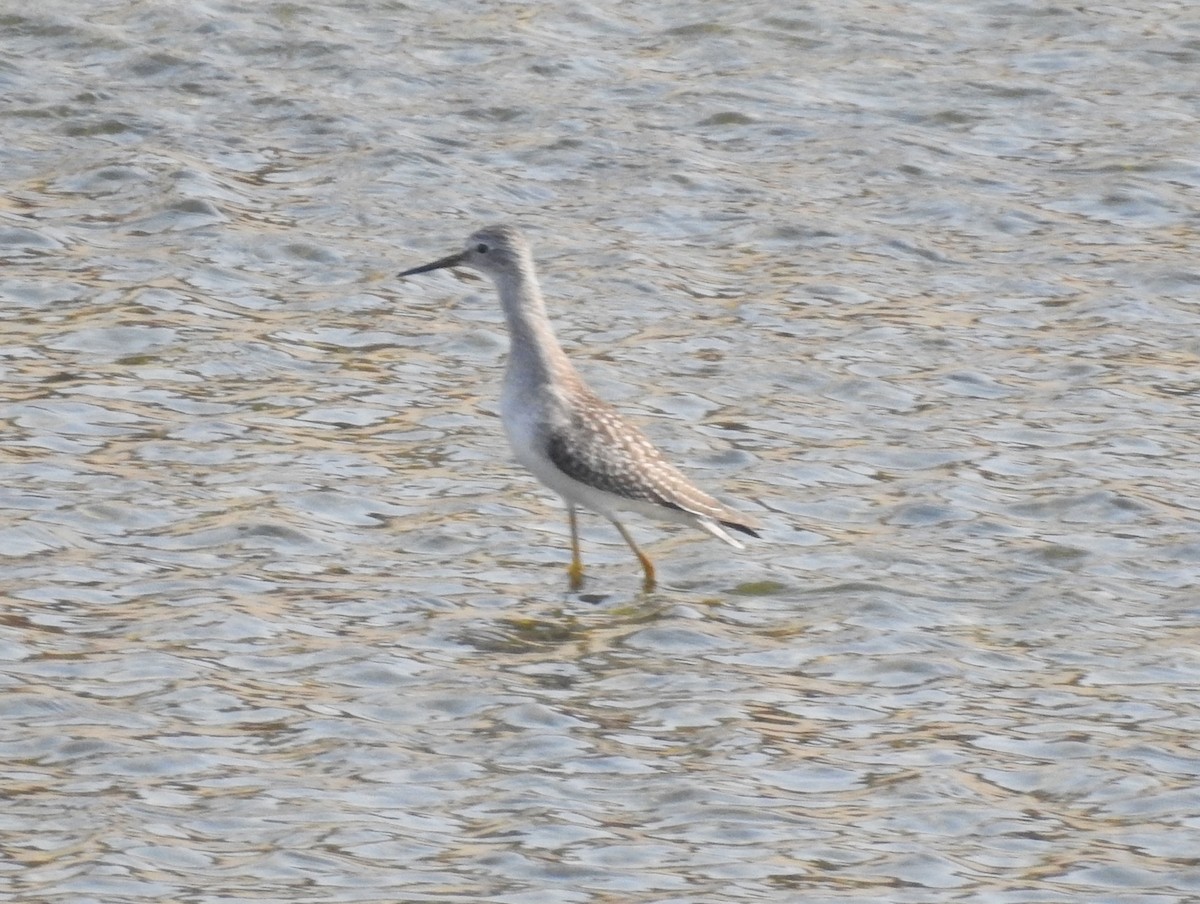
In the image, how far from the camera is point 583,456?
10.6m

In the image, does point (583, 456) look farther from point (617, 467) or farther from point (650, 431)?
point (650, 431)

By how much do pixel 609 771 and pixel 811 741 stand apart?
84cm

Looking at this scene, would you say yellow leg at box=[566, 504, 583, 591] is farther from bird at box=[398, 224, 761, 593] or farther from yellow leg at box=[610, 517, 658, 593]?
yellow leg at box=[610, 517, 658, 593]

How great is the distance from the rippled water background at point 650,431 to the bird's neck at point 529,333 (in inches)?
32.1

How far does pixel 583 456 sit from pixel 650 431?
1.71m

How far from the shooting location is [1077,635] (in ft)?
32.8

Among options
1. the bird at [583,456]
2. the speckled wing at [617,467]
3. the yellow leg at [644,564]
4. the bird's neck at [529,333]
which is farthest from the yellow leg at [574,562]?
the bird's neck at [529,333]

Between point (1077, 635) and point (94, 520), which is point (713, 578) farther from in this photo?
point (94, 520)

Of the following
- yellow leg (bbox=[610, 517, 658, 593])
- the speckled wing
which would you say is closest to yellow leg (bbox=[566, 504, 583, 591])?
yellow leg (bbox=[610, 517, 658, 593])

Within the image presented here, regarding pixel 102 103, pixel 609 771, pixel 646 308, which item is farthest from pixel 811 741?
pixel 102 103

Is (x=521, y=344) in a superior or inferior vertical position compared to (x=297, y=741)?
superior

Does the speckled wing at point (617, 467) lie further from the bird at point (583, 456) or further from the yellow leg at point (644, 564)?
the yellow leg at point (644, 564)

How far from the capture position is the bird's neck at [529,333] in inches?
433

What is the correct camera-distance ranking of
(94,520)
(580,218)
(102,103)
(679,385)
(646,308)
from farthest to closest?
(102,103) < (580,218) < (646,308) < (679,385) < (94,520)
